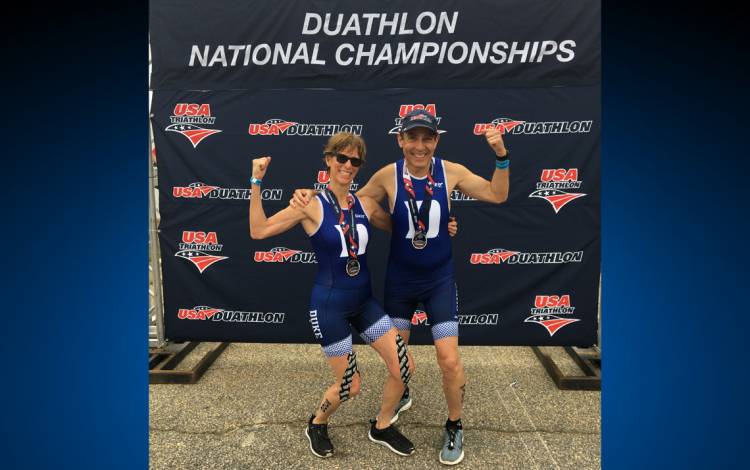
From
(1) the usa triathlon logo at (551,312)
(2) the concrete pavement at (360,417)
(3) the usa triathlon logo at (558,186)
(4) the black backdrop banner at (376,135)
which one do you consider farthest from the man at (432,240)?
(1) the usa triathlon logo at (551,312)

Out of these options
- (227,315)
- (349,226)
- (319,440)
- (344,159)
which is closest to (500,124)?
(344,159)

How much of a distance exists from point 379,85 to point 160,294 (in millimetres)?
3308

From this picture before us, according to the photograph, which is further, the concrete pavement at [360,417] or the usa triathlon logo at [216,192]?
the usa triathlon logo at [216,192]

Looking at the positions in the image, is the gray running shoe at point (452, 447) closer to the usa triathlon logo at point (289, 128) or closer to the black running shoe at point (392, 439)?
the black running shoe at point (392, 439)

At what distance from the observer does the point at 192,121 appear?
4.42 metres

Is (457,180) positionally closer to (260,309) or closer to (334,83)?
(334,83)

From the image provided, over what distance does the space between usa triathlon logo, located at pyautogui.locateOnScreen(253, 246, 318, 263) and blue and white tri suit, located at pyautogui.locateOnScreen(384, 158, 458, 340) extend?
1.59m

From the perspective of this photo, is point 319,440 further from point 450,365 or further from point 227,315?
point 227,315

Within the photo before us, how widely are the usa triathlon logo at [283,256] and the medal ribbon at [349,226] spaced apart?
1.68 m

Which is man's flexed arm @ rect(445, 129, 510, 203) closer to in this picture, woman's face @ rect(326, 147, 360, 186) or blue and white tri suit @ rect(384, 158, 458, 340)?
blue and white tri suit @ rect(384, 158, 458, 340)

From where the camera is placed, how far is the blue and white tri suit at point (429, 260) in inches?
122

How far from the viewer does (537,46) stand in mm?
4195

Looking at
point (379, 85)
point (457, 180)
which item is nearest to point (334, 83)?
point (379, 85)
